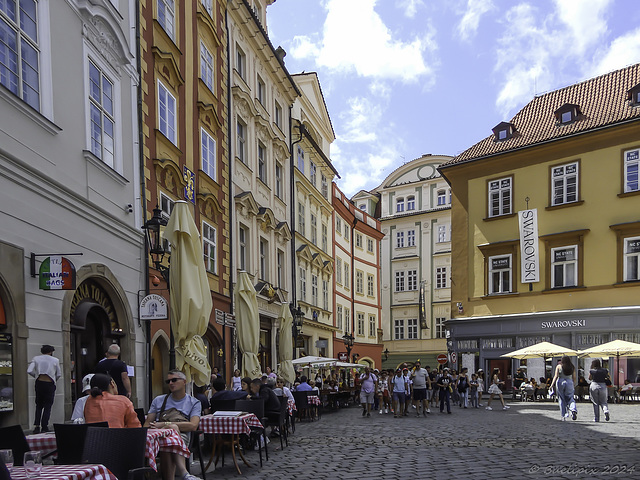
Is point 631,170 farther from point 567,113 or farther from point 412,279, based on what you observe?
point 412,279

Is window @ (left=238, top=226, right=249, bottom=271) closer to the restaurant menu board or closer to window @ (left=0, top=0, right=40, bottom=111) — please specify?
window @ (left=0, top=0, right=40, bottom=111)

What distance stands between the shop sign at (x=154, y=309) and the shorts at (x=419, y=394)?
1142cm

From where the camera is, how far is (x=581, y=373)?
28.6m

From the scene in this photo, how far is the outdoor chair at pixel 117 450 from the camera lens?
5562mm

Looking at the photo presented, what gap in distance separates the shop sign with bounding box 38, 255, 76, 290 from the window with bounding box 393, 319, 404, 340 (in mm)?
46402

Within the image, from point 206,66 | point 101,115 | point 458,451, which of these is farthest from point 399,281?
point 458,451

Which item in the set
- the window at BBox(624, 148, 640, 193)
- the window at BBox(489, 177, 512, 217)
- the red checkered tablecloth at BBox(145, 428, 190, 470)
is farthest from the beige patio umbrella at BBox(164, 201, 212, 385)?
the window at BBox(489, 177, 512, 217)

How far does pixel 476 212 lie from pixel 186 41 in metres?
18.0

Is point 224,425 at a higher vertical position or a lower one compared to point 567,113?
lower

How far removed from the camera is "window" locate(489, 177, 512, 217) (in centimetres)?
3148

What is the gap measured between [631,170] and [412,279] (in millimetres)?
28465

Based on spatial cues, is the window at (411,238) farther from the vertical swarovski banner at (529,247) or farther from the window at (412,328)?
the vertical swarovski banner at (529,247)

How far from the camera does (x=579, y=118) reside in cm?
3042

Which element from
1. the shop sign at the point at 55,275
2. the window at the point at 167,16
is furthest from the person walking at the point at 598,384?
the window at the point at 167,16
